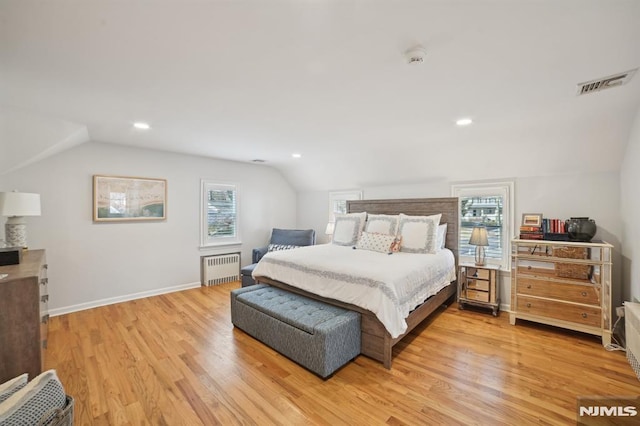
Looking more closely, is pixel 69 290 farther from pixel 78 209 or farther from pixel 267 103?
pixel 267 103

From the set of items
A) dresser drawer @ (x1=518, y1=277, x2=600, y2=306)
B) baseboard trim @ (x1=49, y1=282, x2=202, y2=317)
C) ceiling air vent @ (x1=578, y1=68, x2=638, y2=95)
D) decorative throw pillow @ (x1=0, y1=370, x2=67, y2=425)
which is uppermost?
ceiling air vent @ (x1=578, y1=68, x2=638, y2=95)

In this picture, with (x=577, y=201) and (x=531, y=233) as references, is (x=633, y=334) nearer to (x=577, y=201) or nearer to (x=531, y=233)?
(x=531, y=233)

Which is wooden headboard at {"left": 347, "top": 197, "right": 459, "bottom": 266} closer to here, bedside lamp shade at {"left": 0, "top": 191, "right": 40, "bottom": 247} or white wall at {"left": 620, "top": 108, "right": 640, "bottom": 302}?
white wall at {"left": 620, "top": 108, "right": 640, "bottom": 302}

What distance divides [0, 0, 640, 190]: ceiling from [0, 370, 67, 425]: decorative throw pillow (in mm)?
1632

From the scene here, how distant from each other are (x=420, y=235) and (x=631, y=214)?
1.93 metres

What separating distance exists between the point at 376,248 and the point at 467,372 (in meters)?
1.74

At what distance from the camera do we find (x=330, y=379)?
216 cm

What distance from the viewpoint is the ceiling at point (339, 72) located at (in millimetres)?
1274

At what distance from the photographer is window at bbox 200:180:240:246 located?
4.78 metres

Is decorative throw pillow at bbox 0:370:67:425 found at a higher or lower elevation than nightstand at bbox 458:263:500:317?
higher

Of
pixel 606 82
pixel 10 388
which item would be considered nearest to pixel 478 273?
pixel 606 82

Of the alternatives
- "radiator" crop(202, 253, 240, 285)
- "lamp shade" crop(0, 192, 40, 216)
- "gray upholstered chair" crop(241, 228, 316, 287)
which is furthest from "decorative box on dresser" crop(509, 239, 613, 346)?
"lamp shade" crop(0, 192, 40, 216)

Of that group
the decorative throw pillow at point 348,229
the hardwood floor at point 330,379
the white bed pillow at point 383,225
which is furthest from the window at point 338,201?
the hardwood floor at point 330,379

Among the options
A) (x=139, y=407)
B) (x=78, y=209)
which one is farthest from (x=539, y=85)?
(x=78, y=209)
